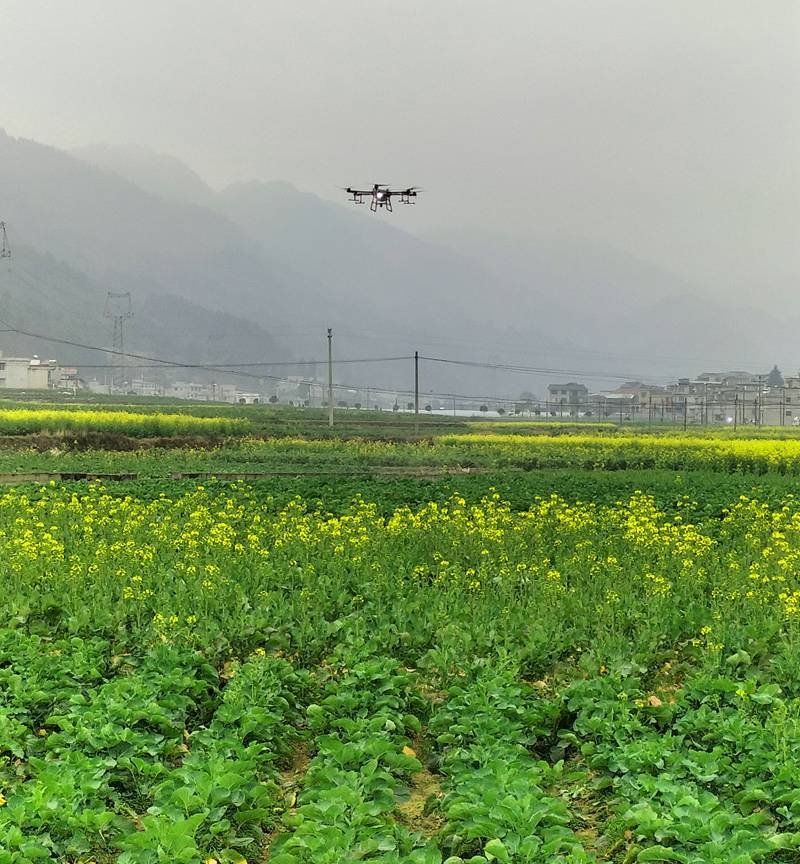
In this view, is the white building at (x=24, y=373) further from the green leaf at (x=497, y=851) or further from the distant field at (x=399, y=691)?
the green leaf at (x=497, y=851)

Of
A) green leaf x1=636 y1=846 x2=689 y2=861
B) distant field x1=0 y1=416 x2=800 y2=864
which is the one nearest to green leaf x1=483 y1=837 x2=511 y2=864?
distant field x1=0 y1=416 x2=800 y2=864

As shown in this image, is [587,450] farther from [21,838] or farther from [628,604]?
[21,838]

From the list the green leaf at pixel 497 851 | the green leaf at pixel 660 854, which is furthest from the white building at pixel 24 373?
the green leaf at pixel 660 854

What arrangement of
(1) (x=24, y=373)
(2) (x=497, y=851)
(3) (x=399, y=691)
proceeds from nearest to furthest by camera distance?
(2) (x=497, y=851), (3) (x=399, y=691), (1) (x=24, y=373)

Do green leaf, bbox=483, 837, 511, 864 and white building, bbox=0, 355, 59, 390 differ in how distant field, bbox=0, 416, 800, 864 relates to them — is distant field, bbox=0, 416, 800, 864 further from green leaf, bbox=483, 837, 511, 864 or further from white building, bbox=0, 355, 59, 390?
white building, bbox=0, 355, 59, 390

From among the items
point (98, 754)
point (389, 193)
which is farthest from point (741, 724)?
point (389, 193)

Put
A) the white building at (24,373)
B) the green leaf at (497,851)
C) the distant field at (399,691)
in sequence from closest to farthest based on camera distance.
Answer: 1. the green leaf at (497,851)
2. the distant field at (399,691)
3. the white building at (24,373)

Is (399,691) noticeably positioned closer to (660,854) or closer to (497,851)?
(497,851)

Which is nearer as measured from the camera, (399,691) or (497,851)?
(497,851)

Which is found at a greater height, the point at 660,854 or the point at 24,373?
the point at 24,373

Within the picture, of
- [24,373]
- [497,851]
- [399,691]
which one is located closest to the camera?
[497,851]

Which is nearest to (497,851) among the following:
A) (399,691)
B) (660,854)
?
(660,854)
